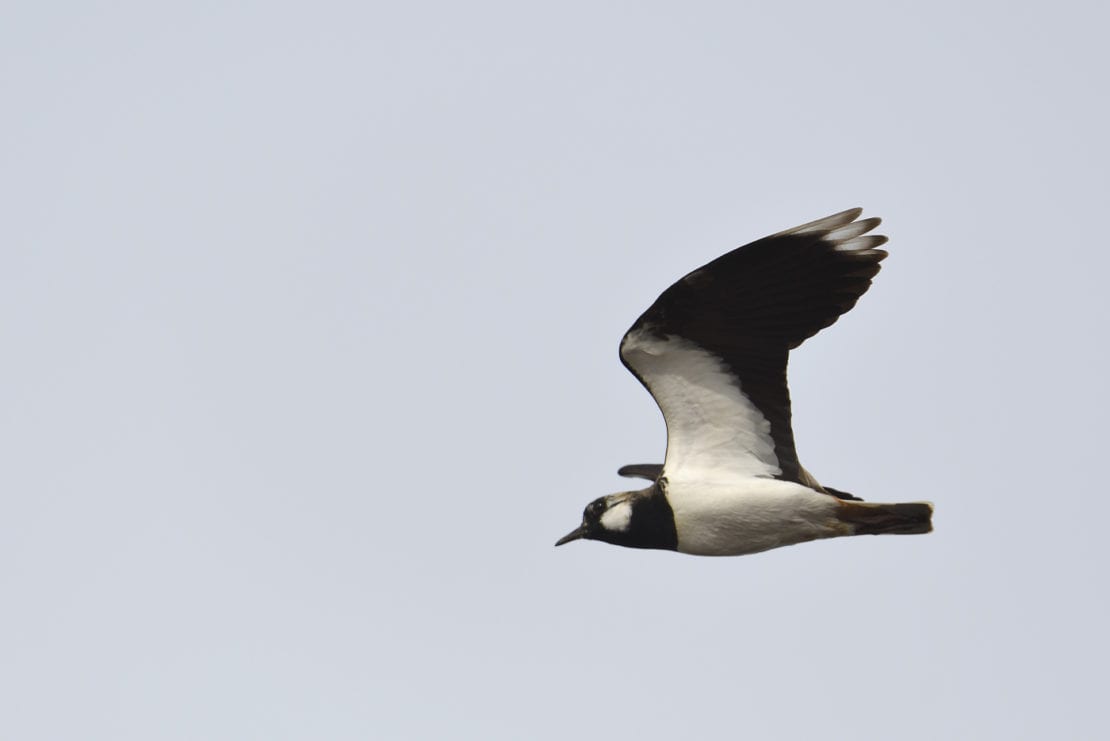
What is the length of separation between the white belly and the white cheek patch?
37 centimetres

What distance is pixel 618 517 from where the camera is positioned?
11.5 metres

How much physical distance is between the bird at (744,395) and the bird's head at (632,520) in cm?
1

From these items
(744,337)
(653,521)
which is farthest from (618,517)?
(744,337)

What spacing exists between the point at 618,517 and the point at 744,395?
1282 mm

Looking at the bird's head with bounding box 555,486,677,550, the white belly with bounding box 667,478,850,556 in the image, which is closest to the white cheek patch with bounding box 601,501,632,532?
the bird's head with bounding box 555,486,677,550

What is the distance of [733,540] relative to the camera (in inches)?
439

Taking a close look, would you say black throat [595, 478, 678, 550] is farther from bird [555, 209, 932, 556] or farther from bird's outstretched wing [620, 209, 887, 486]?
bird's outstretched wing [620, 209, 887, 486]

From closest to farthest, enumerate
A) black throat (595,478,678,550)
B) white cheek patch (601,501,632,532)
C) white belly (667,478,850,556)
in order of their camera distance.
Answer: white belly (667,478,850,556)
black throat (595,478,678,550)
white cheek patch (601,501,632,532)

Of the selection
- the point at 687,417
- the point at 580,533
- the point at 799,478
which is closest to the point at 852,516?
the point at 799,478

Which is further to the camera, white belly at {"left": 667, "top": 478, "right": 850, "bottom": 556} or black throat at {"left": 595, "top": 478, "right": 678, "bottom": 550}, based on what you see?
black throat at {"left": 595, "top": 478, "right": 678, "bottom": 550}

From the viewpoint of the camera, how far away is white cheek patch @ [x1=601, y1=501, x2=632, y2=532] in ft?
37.5

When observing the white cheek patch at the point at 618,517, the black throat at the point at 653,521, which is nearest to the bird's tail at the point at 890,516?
the black throat at the point at 653,521

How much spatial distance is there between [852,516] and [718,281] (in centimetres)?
185

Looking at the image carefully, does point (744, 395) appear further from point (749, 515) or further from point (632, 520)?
point (632, 520)
